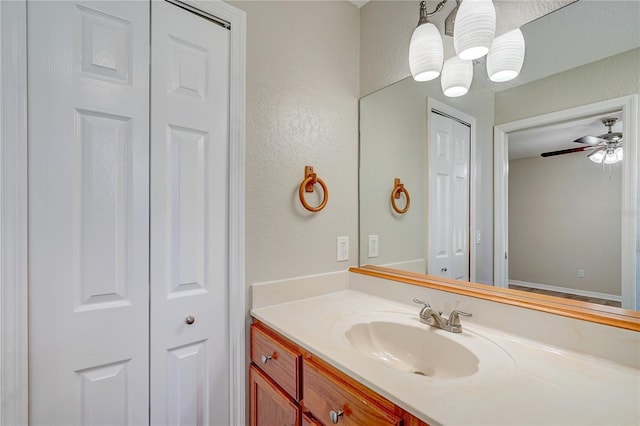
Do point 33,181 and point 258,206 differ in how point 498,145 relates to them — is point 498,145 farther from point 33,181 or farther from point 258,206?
point 33,181

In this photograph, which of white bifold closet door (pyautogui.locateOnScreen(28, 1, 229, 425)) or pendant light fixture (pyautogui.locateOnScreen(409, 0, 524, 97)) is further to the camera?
pendant light fixture (pyautogui.locateOnScreen(409, 0, 524, 97))

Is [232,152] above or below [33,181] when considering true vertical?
above

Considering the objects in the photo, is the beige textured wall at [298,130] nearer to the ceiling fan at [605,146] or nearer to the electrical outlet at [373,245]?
the electrical outlet at [373,245]

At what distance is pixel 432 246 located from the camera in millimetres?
1372

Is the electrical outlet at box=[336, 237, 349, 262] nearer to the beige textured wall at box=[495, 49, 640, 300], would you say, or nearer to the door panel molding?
the beige textured wall at box=[495, 49, 640, 300]

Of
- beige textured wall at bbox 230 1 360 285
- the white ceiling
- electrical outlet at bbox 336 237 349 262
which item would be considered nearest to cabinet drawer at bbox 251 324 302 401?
beige textured wall at bbox 230 1 360 285

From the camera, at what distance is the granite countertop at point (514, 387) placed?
59 cm

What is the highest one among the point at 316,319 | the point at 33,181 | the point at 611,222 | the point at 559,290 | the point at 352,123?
the point at 352,123

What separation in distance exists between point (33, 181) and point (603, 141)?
66.6 inches

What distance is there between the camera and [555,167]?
986 millimetres

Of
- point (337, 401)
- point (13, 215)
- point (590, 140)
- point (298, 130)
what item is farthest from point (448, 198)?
point (13, 215)

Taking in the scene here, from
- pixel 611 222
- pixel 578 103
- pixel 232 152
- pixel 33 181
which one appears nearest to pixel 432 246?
pixel 611 222

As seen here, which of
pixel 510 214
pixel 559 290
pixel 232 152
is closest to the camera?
pixel 559 290

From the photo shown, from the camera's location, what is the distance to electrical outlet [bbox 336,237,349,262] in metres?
1.56
